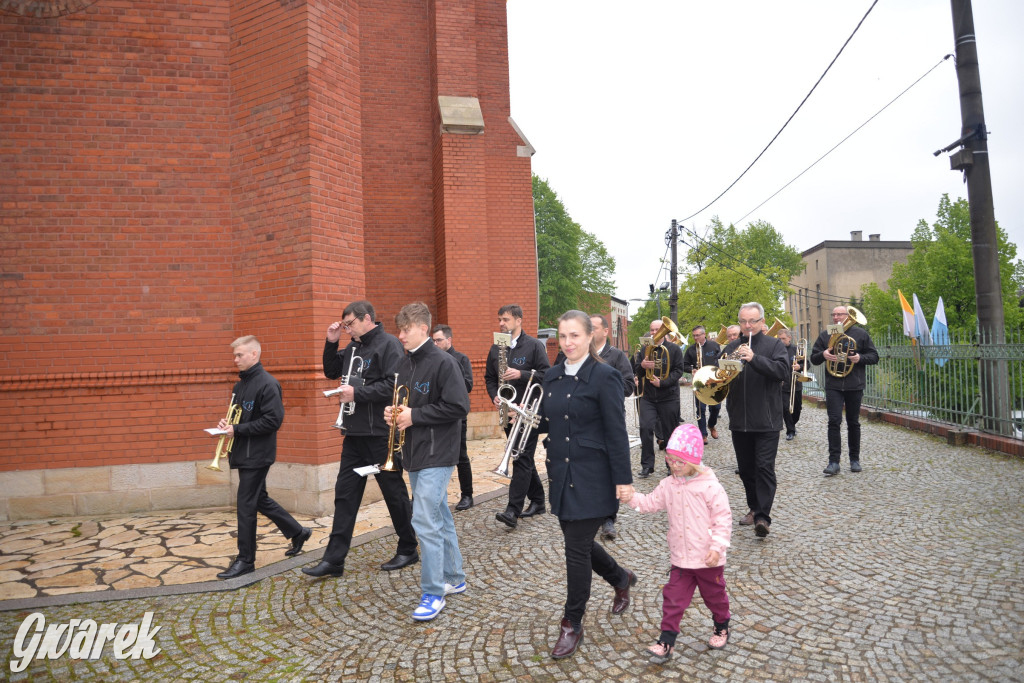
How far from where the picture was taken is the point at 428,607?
13.7 ft

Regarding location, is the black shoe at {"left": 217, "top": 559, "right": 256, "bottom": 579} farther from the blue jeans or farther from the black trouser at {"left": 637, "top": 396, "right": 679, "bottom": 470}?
the black trouser at {"left": 637, "top": 396, "right": 679, "bottom": 470}

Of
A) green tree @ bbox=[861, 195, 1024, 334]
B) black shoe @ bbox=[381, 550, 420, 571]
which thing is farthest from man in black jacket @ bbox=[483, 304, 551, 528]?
green tree @ bbox=[861, 195, 1024, 334]

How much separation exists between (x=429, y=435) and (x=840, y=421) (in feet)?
20.9

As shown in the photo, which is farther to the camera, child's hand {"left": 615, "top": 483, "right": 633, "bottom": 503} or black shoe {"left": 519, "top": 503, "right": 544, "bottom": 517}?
black shoe {"left": 519, "top": 503, "right": 544, "bottom": 517}

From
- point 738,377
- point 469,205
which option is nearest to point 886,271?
point 469,205

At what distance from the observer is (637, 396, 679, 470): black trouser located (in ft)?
28.2

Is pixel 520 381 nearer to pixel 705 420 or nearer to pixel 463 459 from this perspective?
pixel 463 459

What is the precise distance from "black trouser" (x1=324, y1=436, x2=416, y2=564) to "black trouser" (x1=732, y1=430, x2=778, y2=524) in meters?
3.06

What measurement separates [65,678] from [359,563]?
7.16 ft

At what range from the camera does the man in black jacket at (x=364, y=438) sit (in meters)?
5.01

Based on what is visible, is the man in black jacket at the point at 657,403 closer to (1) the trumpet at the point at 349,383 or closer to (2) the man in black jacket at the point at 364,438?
(2) the man in black jacket at the point at 364,438

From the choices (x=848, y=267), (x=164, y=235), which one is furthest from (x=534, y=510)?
(x=848, y=267)

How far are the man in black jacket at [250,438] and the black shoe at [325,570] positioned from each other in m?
0.58

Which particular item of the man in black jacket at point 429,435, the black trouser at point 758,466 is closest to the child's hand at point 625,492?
the man in black jacket at point 429,435
